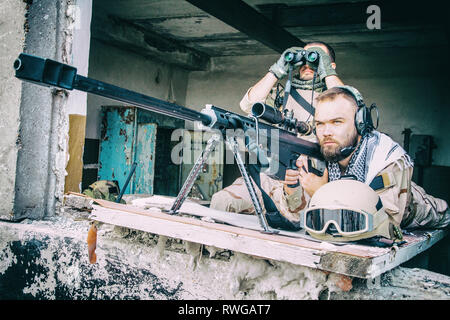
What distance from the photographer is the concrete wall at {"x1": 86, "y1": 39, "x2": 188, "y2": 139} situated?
7004 mm

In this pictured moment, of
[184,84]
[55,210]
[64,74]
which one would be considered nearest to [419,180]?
[184,84]

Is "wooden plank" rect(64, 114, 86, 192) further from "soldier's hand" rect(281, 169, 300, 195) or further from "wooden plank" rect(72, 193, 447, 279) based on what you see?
"soldier's hand" rect(281, 169, 300, 195)

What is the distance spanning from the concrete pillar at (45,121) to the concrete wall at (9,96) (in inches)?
1.6

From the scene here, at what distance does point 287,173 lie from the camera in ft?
7.98

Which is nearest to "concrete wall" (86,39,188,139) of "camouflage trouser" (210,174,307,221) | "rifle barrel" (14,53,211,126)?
"camouflage trouser" (210,174,307,221)

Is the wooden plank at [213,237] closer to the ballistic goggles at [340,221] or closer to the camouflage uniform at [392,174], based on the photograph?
the ballistic goggles at [340,221]

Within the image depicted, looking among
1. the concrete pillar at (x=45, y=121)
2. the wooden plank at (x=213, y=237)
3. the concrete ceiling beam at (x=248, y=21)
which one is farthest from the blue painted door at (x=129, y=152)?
the wooden plank at (x=213, y=237)

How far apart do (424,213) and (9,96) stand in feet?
9.96

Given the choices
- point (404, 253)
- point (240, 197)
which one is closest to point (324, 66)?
point (240, 197)

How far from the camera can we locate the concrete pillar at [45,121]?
2.81 meters

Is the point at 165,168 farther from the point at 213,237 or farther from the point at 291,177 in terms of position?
the point at 213,237

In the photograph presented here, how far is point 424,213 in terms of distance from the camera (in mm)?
2955

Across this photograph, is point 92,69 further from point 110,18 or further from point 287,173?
point 287,173
